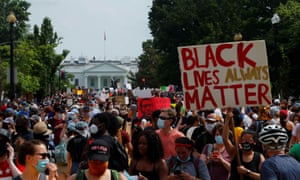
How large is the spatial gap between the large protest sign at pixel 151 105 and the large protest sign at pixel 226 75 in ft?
29.9

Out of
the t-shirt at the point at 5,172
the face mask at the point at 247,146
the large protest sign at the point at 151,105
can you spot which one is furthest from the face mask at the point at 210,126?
the large protest sign at the point at 151,105

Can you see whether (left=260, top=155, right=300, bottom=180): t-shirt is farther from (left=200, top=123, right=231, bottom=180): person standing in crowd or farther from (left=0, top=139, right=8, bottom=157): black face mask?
(left=0, top=139, right=8, bottom=157): black face mask

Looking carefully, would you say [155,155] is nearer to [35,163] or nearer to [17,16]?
[35,163]

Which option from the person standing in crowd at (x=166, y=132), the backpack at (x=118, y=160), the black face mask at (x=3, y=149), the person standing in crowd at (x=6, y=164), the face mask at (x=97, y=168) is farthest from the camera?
the person standing in crowd at (x=166, y=132)

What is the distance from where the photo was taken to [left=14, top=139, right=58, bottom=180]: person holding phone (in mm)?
5895

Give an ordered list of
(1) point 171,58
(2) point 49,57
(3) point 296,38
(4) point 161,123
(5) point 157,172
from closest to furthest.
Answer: (5) point 157,172
(4) point 161,123
(3) point 296,38
(2) point 49,57
(1) point 171,58

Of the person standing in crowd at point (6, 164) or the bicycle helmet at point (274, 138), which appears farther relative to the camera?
the person standing in crowd at point (6, 164)

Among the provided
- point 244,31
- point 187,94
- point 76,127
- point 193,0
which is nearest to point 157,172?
point 187,94

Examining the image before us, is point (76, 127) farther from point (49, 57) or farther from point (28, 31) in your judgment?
point (28, 31)

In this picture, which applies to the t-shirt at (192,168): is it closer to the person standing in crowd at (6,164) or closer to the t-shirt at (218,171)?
the t-shirt at (218,171)

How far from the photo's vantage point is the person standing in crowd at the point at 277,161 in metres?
5.92

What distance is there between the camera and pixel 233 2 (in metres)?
64.4

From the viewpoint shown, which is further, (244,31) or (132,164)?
(244,31)

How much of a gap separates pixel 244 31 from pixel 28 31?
148 ft
